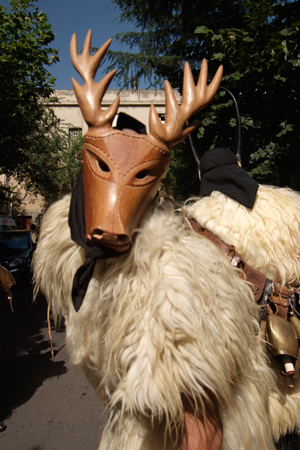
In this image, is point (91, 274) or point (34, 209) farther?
point (34, 209)

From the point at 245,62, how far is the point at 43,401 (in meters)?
4.49

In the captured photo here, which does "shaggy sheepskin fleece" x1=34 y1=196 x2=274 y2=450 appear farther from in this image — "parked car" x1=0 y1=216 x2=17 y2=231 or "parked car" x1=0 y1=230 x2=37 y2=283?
"parked car" x1=0 y1=216 x2=17 y2=231

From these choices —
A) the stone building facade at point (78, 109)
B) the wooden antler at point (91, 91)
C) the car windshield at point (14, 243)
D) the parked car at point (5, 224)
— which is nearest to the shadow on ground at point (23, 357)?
the wooden antler at point (91, 91)

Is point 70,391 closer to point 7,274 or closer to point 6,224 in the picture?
point 7,274

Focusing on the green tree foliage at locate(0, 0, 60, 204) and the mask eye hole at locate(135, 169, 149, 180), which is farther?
the green tree foliage at locate(0, 0, 60, 204)

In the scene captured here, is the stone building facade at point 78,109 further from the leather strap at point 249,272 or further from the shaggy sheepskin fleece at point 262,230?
the leather strap at point 249,272

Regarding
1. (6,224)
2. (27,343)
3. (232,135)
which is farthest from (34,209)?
(232,135)

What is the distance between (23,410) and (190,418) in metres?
3.35

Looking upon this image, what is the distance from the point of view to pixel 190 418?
966mm

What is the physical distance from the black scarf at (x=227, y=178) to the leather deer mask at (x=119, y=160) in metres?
0.53

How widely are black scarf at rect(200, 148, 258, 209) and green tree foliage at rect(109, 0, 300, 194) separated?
2.58 m

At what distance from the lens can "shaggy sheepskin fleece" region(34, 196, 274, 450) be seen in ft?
3.09

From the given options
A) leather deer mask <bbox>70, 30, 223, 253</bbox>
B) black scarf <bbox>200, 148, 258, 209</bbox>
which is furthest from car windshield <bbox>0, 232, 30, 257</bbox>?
leather deer mask <bbox>70, 30, 223, 253</bbox>

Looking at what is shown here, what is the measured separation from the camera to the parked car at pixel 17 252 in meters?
10.5
